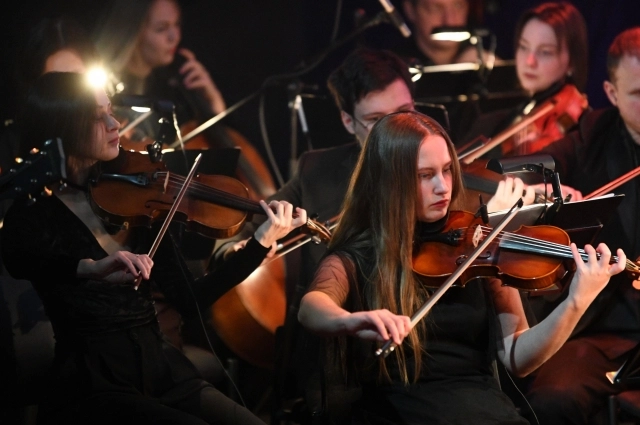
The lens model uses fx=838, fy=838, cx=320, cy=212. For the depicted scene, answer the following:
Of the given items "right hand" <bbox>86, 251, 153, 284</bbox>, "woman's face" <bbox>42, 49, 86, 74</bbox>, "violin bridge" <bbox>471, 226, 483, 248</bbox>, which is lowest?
"violin bridge" <bbox>471, 226, 483, 248</bbox>

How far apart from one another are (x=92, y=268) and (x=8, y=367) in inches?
27.8

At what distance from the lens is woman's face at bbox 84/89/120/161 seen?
7.99ft

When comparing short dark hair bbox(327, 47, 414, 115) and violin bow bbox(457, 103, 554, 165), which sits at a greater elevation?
short dark hair bbox(327, 47, 414, 115)

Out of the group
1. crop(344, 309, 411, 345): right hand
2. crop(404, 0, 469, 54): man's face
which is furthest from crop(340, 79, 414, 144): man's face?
crop(404, 0, 469, 54): man's face

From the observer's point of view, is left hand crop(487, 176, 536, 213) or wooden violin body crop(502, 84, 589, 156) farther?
wooden violin body crop(502, 84, 589, 156)

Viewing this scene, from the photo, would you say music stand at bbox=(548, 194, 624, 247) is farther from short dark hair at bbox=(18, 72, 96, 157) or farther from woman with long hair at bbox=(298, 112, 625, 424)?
short dark hair at bbox=(18, 72, 96, 157)

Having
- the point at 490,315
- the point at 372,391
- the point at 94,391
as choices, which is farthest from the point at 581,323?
the point at 94,391

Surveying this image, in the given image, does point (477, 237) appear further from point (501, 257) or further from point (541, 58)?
point (541, 58)

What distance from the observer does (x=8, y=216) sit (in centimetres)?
234

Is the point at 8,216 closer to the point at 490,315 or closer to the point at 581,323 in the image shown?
the point at 490,315

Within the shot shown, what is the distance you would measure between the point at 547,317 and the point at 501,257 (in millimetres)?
192

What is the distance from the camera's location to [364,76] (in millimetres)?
3039

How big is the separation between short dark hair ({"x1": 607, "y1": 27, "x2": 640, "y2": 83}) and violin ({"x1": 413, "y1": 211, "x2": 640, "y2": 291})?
1192 millimetres

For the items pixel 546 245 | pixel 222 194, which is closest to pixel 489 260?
pixel 546 245
